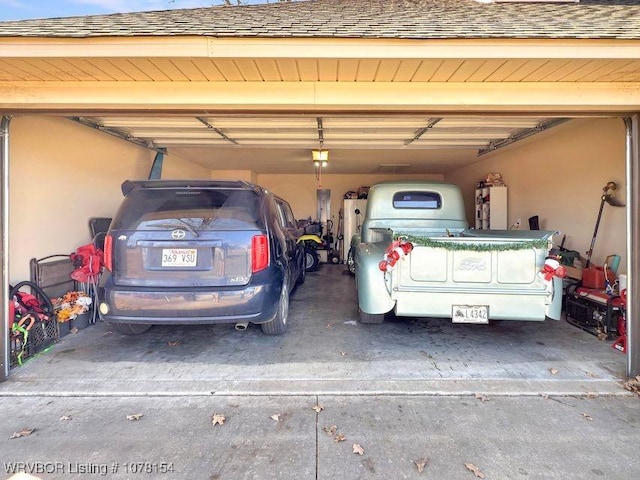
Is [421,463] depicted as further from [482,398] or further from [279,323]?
[279,323]

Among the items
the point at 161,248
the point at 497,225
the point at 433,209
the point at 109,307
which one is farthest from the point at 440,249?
the point at 497,225

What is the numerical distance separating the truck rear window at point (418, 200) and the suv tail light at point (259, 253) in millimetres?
2587

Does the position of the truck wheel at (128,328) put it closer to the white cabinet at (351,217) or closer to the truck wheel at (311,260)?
the truck wheel at (311,260)

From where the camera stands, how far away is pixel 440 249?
318 cm

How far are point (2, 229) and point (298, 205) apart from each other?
8431 millimetres

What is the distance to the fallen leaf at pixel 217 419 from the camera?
7.34ft

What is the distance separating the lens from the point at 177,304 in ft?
A: 9.68

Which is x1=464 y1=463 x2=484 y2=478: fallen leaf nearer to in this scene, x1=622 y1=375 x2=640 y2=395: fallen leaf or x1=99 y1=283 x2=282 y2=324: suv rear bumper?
x1=622 y1=375 x2=640 y2=395: fallen leaf

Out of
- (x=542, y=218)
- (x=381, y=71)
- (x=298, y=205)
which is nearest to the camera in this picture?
(x=381, y=71)

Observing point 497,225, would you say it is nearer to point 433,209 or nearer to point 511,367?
point 433,209

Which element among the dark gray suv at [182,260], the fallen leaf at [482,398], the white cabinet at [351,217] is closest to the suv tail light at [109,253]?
the dark gray suv at [182,260]

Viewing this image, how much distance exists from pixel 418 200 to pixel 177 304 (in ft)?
12.0

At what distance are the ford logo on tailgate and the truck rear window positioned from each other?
3.19 meters

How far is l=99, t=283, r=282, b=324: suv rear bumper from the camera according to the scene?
2955mm
